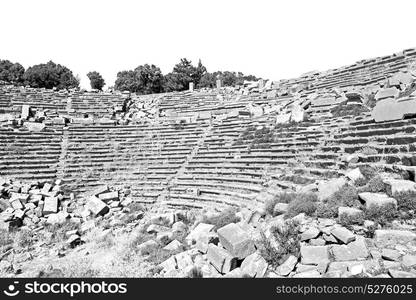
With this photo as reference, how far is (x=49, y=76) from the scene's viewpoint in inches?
1879

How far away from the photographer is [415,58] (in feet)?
61.6

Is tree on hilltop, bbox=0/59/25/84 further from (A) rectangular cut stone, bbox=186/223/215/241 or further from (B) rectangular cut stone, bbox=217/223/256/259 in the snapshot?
(B) rectangular cut stone, bbox=217/223/256/259

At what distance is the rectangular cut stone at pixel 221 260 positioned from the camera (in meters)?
6.29

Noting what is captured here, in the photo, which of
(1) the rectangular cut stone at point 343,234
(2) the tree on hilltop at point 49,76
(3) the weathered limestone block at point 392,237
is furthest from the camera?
(2) the tree on hilltop at point 49,76

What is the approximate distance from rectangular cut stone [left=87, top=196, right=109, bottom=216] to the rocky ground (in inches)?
1.9

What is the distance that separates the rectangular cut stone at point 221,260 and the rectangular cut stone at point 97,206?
300 inches

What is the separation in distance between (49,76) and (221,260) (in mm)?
51773

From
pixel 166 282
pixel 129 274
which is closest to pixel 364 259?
pixel 166 282

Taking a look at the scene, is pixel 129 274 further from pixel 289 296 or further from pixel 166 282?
pixel 289 296

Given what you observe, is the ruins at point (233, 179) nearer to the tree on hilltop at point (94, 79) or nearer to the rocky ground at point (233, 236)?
the rocky ground at point (233, 236)

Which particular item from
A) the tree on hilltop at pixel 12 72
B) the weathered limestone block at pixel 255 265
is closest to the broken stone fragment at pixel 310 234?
the weathered limestone block at pixel 255 265

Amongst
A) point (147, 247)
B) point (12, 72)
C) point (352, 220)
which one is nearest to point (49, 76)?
point (12, 72)

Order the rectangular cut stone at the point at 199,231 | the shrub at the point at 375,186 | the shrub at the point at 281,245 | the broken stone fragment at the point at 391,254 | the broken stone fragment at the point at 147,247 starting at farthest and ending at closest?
the rectangular cut stone at the point at 199,231
the broken stone fragment at the point at 147,247
the shrub at the point at 375,186
the shrub at the point at 281,245
the broken stone fragment at the point at 391,254

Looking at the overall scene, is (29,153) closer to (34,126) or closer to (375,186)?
(34,126)
